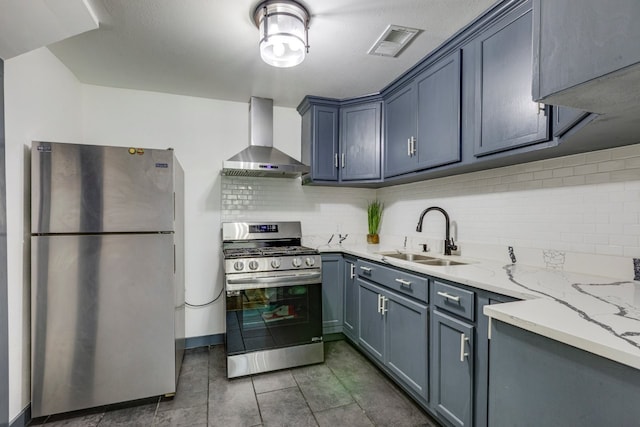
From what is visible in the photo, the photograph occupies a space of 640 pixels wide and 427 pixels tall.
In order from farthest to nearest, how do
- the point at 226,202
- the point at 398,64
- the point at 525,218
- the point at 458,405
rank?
the point at 226,202 → the point at 398,64 → the point at 525,218 → the point at 458,405

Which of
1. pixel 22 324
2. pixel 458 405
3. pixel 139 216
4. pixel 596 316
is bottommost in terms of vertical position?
pixel 458 405

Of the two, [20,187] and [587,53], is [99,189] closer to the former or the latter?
[20,187]

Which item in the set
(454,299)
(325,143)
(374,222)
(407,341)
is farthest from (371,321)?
(325,143)

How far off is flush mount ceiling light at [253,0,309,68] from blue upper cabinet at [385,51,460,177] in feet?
3.21

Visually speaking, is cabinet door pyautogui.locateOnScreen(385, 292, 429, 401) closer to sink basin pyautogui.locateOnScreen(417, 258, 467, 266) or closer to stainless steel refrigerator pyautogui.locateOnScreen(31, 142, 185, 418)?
sink basin pyautogui.locateOnScreen(417, 258, 467, 266)

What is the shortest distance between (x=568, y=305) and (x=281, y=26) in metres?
1.82

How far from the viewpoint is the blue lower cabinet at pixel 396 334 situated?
1839 mm

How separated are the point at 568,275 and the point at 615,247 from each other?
9.4 inches

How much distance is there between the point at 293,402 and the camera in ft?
6.63

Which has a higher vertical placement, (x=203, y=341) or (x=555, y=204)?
(x=555, y=204)

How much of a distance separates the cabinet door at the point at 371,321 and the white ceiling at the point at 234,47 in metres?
1.74

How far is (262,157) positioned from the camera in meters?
2.88

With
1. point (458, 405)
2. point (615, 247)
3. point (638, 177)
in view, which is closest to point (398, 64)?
point (638, 177)

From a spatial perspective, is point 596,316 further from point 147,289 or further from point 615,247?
point 147,289
